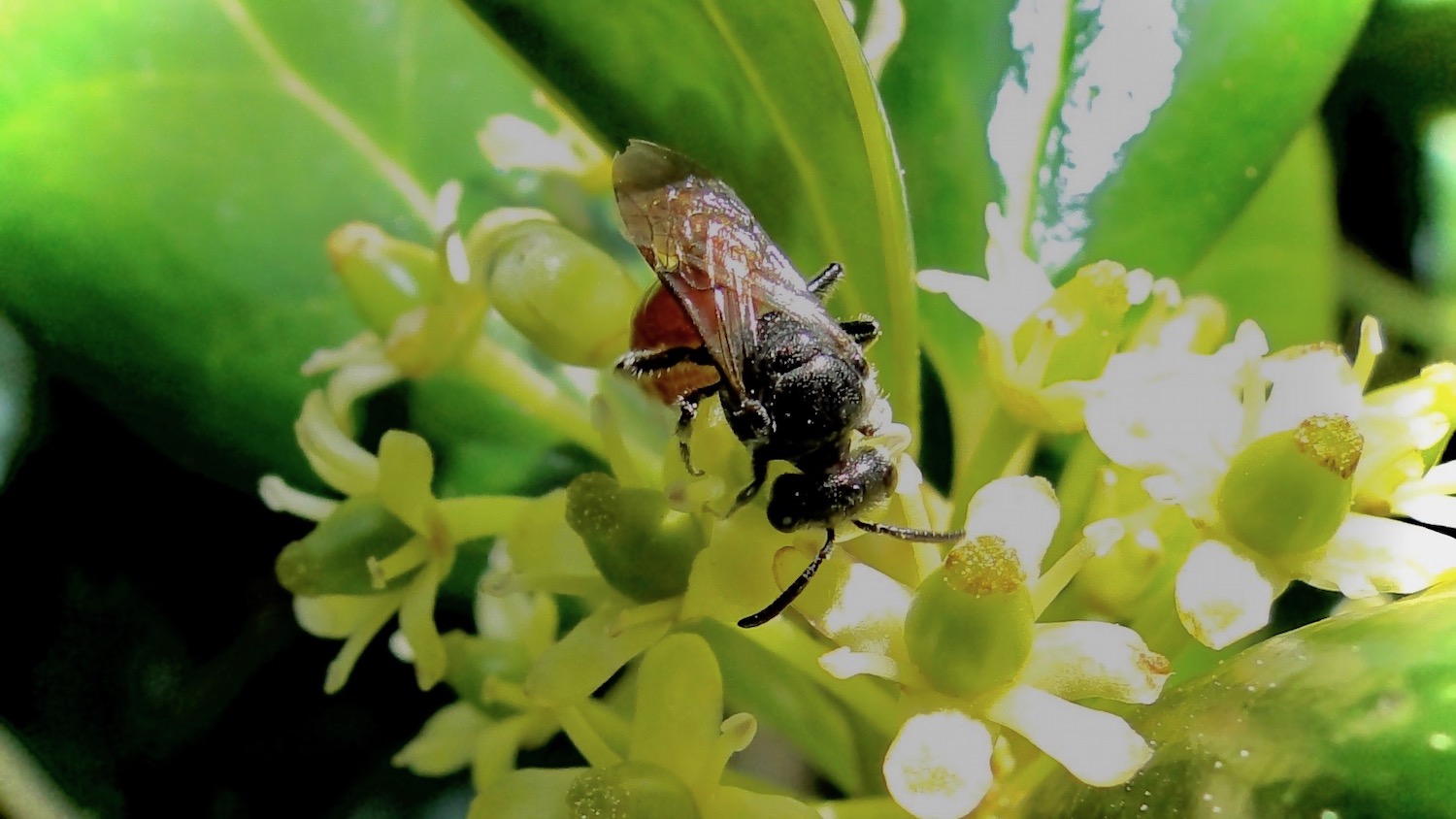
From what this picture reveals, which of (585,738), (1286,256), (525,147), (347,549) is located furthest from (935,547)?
(1286,256)

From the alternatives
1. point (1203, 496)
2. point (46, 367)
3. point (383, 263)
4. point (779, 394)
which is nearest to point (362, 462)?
point (383, 263)

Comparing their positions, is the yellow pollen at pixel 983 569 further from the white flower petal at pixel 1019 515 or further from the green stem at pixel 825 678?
the green stem at pixel 825 678

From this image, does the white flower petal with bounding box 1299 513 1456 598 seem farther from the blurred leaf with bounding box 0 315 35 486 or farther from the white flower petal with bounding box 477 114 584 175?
the blurred leaf with bounding box 0 315 35 486

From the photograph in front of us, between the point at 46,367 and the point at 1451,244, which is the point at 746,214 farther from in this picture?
the point at 1451,244

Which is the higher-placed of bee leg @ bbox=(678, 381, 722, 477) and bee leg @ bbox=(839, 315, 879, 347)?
bee leg @ bbox=(839, 315, 879, 347)

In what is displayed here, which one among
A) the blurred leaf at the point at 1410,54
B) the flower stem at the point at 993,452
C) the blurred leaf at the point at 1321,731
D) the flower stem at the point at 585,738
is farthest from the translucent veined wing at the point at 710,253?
the blurred leaf at the point at 1410,54

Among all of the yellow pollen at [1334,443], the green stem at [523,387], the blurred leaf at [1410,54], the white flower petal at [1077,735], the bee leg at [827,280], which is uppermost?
the blurred leaf at [1410,54]

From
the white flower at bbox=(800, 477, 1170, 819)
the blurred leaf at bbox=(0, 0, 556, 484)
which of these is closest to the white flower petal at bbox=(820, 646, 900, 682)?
the white flower at bbox=(800, 477, 1170, 819)
